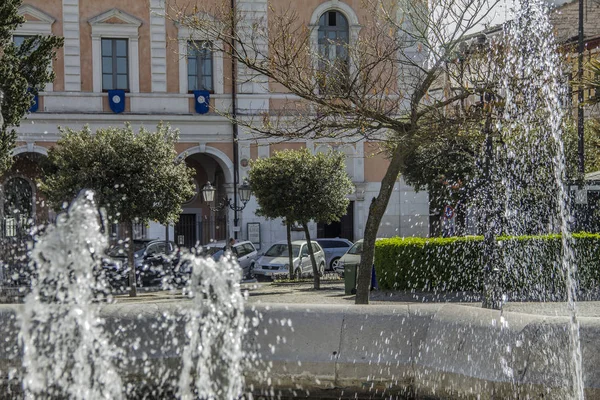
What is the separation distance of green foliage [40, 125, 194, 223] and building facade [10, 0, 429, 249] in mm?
9524

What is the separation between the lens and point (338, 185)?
2548cm

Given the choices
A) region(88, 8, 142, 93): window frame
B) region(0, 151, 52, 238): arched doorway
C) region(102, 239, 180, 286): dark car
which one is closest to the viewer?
region(102, 239, 180, 286): dark car

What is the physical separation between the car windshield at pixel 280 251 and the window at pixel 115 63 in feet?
27.9

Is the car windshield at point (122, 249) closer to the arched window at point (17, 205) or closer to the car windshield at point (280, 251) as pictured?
the arched window at point (17, 205)

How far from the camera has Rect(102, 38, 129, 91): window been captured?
106 ft

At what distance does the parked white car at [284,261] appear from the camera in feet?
87.6

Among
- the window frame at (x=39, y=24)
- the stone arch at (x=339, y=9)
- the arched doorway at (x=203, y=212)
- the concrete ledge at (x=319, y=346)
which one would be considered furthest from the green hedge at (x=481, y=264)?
the window frame at (x=39, y=24)

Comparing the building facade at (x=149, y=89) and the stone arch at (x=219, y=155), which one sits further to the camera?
the stone arch at (x=219, y=155)

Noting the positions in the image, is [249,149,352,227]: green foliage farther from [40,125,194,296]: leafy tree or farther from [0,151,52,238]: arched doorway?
[0,151,52,238]: arched doorway

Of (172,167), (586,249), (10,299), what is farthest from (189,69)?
(586,249)

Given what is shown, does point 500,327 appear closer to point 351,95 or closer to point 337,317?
point 337,317

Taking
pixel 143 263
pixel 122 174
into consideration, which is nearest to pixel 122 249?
pixel 143 263

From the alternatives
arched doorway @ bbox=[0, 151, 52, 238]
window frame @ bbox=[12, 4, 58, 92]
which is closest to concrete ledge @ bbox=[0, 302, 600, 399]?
arched doorway @ bbox=[0, 151, 52, 238]

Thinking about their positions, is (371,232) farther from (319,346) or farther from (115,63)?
(115,63)
